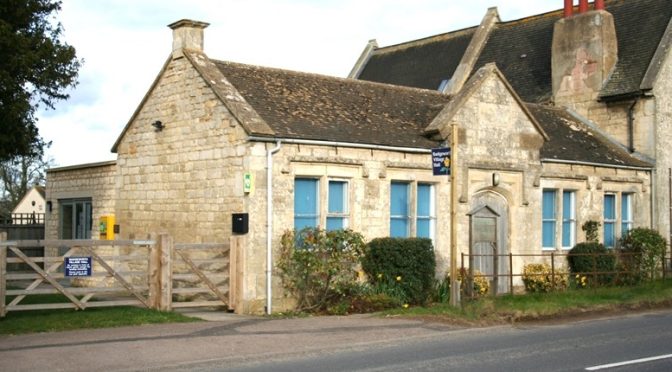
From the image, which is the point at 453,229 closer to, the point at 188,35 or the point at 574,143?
the point at 188,35

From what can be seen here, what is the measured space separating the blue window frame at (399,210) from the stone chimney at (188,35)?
5854mm

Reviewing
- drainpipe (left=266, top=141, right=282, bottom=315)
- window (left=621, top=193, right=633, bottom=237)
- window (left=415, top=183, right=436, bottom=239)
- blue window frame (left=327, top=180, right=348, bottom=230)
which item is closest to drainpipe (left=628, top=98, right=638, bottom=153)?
window (left=621, top=193, right=633, bottom=237)

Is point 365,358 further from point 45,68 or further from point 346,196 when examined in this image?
point 45,68

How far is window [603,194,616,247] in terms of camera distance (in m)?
25.9

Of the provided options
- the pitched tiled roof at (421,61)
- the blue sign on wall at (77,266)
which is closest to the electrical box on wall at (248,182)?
the blue sign on wall at (77,266)

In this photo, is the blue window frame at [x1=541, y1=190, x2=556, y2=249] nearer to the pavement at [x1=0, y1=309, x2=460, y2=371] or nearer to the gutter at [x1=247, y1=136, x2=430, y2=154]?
the gutter at [x1=247, y1=136, x2=430, y2=154]

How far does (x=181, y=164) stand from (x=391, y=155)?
5.07m

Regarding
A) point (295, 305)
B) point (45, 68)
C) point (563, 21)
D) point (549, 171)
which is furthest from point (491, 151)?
point (45, 68)

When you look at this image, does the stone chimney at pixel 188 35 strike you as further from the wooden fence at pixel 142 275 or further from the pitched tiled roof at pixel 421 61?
the pitched tiled roof at pixel 421 61

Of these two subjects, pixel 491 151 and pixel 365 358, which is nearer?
pixel 365 358

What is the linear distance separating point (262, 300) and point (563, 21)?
690 inches

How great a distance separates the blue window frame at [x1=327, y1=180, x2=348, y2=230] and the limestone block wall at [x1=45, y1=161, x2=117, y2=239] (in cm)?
713

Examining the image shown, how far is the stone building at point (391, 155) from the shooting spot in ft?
Answer: 59.8

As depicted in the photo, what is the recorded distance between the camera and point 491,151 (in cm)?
2183
